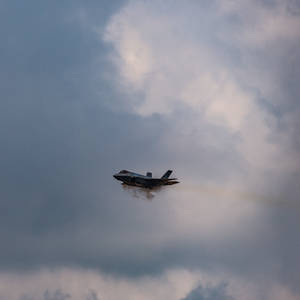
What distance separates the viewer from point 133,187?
614 ft

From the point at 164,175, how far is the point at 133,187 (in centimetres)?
1126

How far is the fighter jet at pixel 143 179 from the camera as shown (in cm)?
18150

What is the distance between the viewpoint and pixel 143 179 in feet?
611

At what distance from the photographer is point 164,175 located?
184 meters

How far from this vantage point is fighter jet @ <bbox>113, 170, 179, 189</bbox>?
182m
